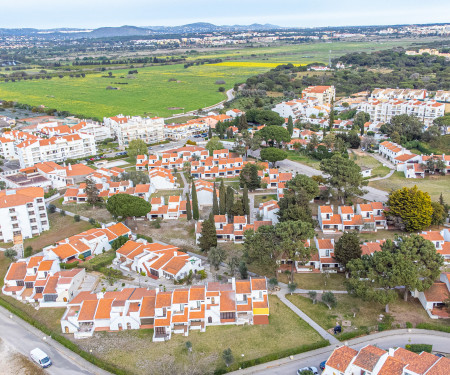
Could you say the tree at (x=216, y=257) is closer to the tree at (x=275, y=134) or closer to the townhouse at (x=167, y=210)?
the townhouse at (x=167, y=210)

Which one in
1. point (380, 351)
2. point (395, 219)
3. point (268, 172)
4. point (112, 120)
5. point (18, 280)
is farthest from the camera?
point (112, 120)

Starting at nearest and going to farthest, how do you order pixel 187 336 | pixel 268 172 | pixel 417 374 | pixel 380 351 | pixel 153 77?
pixel 417 374 < pixel 380 351 < pixel 187 336 < pixel 268 172 < pixel 153 77

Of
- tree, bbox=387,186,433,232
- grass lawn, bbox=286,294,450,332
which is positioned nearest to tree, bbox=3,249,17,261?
grass lawn, bbox=286,294,450,332

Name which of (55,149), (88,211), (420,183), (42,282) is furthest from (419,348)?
(55,149)

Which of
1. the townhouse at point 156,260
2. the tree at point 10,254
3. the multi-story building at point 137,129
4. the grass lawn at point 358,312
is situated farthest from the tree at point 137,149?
the grass lawn at point 358,312

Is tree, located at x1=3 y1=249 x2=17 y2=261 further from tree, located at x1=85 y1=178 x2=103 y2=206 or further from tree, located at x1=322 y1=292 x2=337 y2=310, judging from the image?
tree, located at x1=322 y1=292 x2=337 y2=310

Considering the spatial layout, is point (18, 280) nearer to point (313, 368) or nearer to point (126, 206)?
point (126, 206)

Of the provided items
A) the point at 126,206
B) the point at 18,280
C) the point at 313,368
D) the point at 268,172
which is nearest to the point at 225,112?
the point at 268,172
